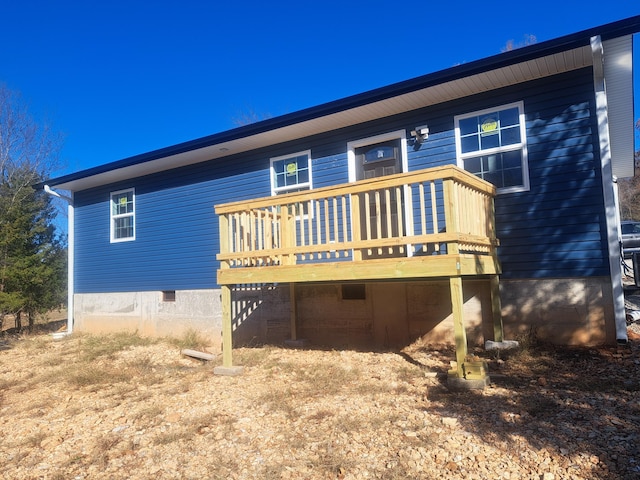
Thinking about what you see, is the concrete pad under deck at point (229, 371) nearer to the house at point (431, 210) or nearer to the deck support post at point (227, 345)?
the deck support post at point (227, 345)

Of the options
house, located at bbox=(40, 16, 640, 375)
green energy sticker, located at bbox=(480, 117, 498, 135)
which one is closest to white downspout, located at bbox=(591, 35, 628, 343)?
house, located at bbox=(40, 16, 640, 375)

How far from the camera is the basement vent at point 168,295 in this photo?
32.9 ft

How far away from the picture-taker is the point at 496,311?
6258 mm

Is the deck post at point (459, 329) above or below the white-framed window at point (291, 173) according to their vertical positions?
below

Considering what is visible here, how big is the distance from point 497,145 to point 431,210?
52.3 inches

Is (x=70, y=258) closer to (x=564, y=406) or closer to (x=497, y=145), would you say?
(x=497, y=145)

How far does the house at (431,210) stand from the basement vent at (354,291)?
25 millimetres

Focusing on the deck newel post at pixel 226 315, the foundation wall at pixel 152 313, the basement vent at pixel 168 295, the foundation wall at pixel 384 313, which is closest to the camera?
the foundation wall at pixel 384 313

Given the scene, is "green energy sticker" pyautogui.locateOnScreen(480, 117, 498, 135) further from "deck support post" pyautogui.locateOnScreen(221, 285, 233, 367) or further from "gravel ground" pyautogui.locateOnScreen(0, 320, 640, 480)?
"deck support post" pyautogui.locateOnScreen(221, 285, 233, 367)

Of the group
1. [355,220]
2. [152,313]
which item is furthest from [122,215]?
[355,220]

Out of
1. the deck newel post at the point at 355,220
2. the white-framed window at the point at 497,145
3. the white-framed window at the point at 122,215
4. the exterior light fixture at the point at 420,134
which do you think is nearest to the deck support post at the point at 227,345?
the deck newel post at the point at 355,220

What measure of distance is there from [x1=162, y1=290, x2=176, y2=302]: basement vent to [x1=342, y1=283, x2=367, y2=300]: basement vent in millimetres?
4170

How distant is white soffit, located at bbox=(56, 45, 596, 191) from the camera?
19.7ft

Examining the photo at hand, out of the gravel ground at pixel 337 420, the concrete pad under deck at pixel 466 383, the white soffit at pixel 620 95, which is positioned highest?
the white soffit at pixel 620 95
